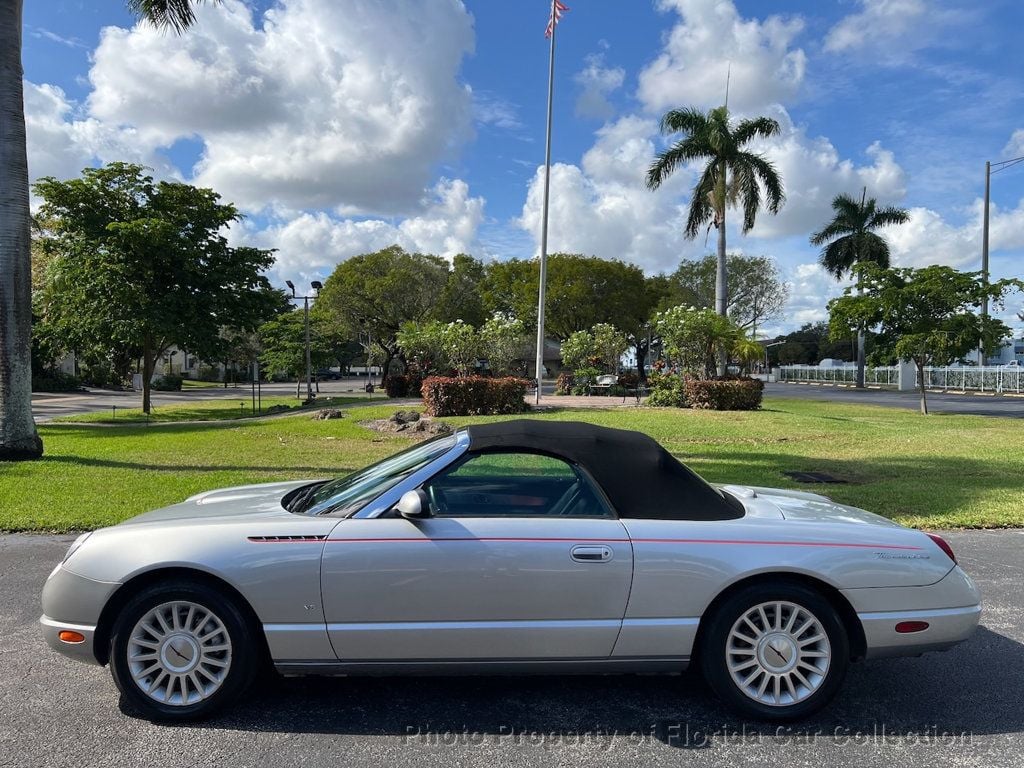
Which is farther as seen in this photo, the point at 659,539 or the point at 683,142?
the point at 683,142

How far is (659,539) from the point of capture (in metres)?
3.30

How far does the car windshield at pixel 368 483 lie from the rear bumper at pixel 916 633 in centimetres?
221

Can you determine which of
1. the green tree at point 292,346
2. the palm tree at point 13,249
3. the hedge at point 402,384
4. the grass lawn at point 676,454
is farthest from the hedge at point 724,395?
the green tree at point 292,346

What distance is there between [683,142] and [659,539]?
28.1m

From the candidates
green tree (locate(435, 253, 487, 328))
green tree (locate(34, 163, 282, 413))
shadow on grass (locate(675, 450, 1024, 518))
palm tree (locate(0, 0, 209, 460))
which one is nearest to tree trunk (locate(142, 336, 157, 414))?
green tree (locate(34, 163, 282, 413))

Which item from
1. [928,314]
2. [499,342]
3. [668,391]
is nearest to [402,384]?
[499,342]

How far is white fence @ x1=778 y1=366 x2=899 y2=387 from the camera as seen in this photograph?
5412 cm

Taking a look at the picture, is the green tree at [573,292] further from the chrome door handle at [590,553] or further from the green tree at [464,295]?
the chrome door handle at [590,553]

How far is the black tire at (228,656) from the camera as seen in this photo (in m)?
3.19

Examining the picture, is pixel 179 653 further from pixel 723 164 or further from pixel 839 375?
pixel 839 375

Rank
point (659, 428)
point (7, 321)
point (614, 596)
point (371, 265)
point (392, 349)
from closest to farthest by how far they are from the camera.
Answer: point (614, 596) → point (7, 321) → point (659, 428) → point (371, 265) → point (392, 349)

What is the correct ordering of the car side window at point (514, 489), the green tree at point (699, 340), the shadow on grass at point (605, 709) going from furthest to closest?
A: the green tree at point (699, 340)
the car side window at point (514, 489)
the shadow on grass at point (605, 709)

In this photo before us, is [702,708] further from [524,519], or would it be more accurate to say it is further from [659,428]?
[659,428]

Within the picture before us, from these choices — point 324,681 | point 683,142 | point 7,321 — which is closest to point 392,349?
point 683,142
